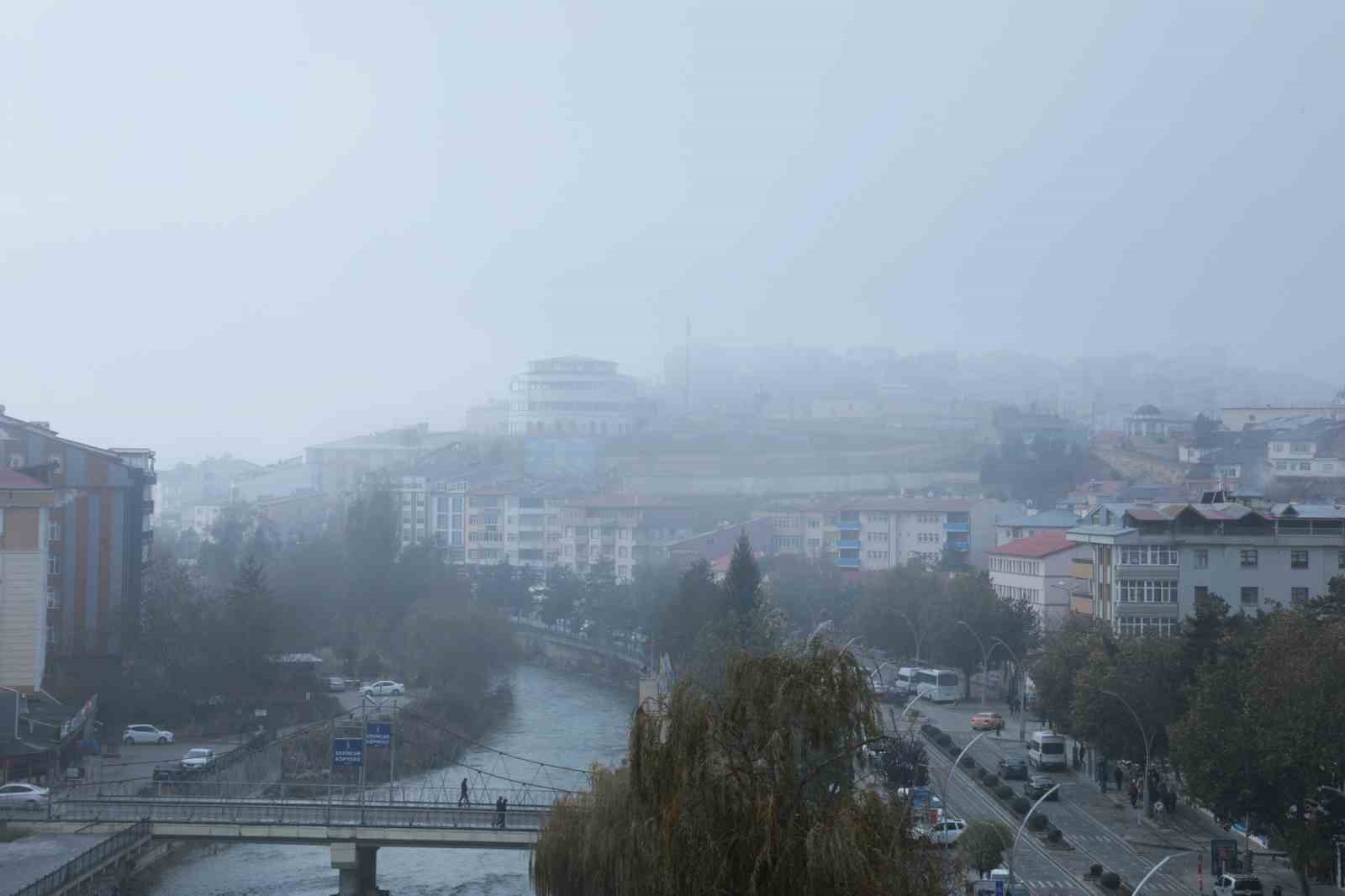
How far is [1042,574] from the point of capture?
2722 centimetres

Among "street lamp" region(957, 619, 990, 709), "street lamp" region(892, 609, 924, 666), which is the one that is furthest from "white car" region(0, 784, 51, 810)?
"street lamp" region(892, 609, 924, 666)

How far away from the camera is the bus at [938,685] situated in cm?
2388

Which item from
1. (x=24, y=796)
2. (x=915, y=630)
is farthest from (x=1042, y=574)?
(x=24, y=796)

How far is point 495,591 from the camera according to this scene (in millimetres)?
38156

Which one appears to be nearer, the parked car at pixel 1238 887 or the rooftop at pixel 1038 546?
the parked car at pixel 1238 887

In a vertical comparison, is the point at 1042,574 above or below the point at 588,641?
above

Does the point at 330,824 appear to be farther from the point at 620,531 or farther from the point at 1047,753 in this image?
the point at 620,531

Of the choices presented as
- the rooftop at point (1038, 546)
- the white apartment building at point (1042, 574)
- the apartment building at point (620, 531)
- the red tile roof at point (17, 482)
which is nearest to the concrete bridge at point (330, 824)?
the red tile roof at point (17, 482)

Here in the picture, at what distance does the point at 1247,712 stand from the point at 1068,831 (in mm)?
2868

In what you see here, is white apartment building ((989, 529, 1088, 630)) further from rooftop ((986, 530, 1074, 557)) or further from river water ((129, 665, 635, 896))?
river water ((129, 665, 635, 896))

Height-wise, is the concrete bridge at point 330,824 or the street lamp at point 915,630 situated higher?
the street lamp at point 915,630

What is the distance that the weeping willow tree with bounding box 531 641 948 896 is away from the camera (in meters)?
6.67

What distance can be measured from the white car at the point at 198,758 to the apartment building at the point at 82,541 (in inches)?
145

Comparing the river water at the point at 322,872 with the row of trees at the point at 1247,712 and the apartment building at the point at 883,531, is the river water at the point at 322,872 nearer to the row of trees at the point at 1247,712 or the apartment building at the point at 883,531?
the row of trees at the point at 1247,712
